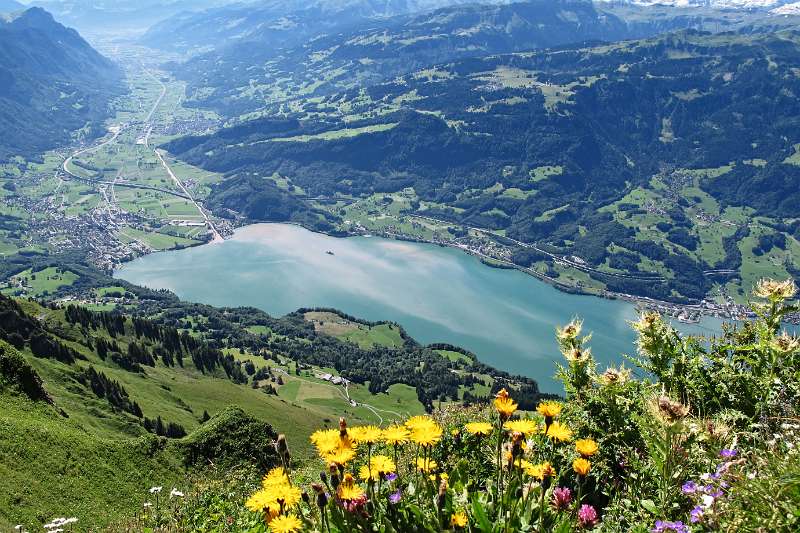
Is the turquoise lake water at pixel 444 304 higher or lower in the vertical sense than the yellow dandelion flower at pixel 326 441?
lower

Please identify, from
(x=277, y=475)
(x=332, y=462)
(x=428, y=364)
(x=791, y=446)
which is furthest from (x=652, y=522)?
(x=428, y=364)

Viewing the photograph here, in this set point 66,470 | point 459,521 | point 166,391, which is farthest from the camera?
point 166,391

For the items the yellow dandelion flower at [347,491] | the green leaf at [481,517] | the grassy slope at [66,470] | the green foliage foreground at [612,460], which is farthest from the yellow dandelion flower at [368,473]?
the grassy slope at [66,470]

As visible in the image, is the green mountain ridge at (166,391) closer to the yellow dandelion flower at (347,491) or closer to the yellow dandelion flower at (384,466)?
the yellow dandelion flower at (347,491)

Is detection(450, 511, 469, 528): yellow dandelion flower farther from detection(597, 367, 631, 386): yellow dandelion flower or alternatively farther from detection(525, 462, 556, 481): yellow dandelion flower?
detection(597, 367, 631, 386): yellow dandelion flower

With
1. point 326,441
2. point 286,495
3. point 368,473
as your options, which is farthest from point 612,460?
point 286,495

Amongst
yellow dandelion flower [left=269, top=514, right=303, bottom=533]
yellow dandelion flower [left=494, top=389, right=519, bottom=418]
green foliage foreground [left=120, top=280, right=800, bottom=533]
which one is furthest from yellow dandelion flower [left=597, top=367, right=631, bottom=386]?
yellow dandelion flower [left=269, top=514, right=303, bottom=533]

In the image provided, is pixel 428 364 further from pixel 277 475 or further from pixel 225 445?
pixel 277 475

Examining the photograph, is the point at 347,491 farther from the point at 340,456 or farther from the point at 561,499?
the point at 561,499
